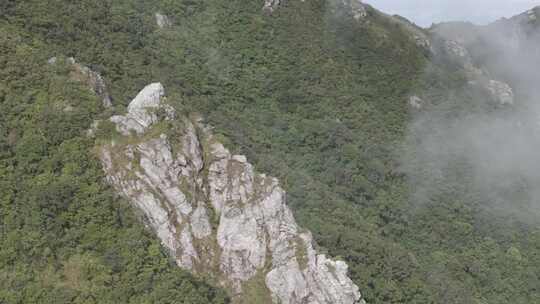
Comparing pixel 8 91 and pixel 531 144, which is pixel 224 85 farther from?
pixel 531 144

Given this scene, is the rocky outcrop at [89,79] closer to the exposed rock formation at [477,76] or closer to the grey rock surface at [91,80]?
the grey rock surface at [91,80]

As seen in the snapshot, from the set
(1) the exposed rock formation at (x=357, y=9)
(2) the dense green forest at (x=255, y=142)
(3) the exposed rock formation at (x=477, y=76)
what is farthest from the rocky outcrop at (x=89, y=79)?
(3) the exposed rock formation at (x=477, y=76)

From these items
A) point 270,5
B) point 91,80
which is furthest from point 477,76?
point 91,80

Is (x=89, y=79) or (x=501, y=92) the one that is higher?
(x=501, y=92)

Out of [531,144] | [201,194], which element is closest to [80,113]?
[201,194]

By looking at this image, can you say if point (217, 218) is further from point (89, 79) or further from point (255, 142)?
point (255, 142)

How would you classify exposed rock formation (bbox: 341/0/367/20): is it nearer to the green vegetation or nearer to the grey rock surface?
the grey rock surface
